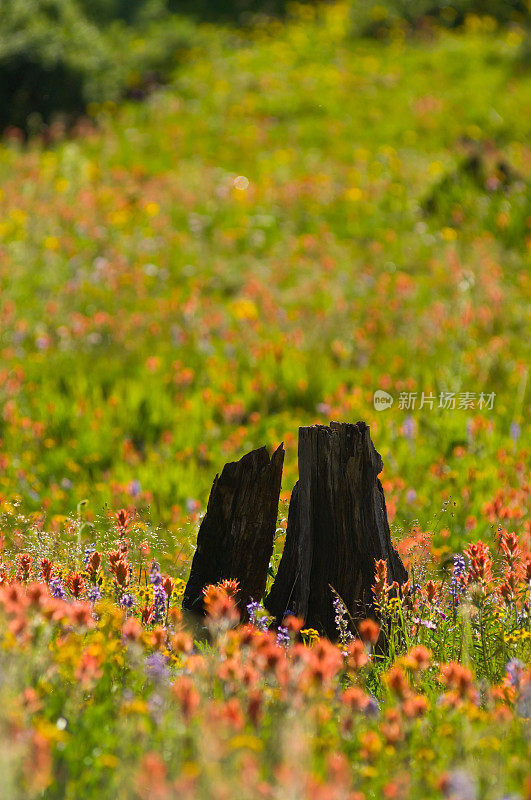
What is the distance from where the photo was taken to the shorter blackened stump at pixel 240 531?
331cm

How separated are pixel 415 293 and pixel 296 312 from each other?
1305mm

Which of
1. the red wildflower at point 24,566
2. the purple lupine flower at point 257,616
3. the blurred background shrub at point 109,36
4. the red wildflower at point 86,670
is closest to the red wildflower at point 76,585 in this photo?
the red wildflower at point 24,566

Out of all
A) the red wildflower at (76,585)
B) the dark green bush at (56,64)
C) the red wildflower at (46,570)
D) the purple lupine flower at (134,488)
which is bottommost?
the red wildflower at (76,585)

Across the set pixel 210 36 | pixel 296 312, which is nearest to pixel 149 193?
pixel 296 312

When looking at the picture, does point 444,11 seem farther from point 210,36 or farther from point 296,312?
point 296,312

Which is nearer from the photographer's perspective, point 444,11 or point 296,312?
point 296,312

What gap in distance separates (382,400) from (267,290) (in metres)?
3.04

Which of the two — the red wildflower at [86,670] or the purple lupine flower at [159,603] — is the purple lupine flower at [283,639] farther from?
the red wildflower at [86,670]

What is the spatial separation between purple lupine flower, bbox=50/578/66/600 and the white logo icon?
3162mm

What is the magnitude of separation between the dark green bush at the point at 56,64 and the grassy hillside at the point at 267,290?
0.76m

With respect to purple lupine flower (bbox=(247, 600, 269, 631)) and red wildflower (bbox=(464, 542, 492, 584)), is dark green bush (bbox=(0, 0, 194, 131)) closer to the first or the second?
purple lupine flower (bbox=(247, 600, 269, 631))

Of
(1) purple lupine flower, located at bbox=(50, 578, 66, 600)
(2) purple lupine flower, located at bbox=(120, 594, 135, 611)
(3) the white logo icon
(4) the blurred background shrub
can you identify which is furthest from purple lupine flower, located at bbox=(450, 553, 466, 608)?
(4) the blurred background shrub

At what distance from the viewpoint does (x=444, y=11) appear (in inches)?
907

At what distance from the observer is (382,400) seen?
19.2ft
